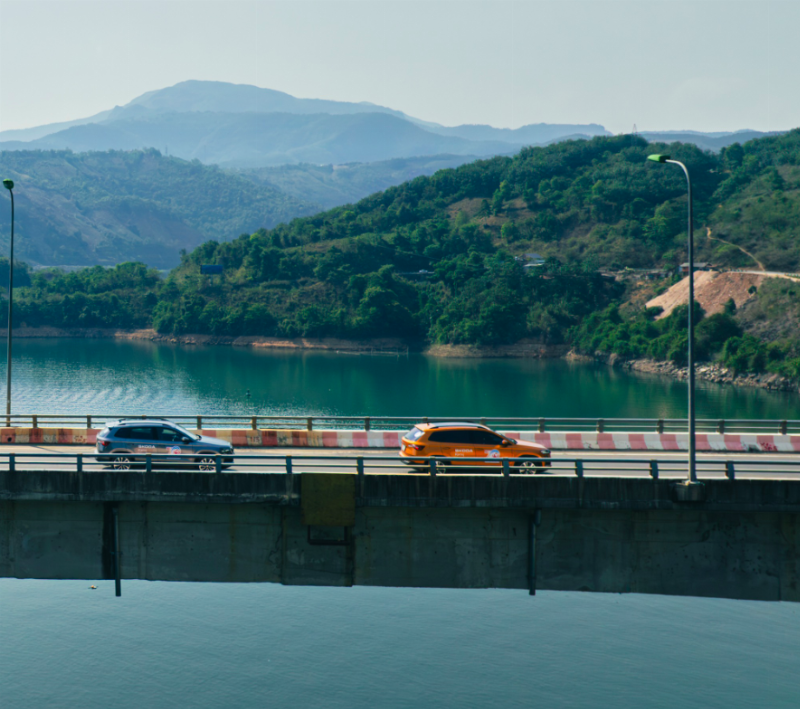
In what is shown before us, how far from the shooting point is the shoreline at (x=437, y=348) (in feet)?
349

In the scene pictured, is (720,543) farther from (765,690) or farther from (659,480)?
(765,690)

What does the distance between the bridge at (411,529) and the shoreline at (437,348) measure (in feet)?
272

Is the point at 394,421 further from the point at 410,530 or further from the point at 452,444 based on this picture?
the point at 410,530

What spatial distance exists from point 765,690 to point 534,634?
6916mm

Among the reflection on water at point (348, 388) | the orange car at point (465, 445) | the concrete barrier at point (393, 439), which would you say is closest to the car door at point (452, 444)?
the orange car at point (465, 445)

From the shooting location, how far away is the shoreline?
349ft

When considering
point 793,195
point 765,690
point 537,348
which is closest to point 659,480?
point 765,690

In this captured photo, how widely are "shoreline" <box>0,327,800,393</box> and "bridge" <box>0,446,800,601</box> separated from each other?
82.8 metres

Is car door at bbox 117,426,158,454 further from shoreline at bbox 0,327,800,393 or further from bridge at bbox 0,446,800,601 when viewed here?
shoreline at bbox 0,327,800,393

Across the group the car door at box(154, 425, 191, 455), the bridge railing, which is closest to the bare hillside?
the bridge railing

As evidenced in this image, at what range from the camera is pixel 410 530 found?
74.4 feet

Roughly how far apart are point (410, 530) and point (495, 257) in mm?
133929

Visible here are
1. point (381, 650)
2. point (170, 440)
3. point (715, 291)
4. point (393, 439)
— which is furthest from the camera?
point (715, 291)

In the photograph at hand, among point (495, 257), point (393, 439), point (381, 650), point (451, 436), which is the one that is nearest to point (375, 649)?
point (381, 650)
